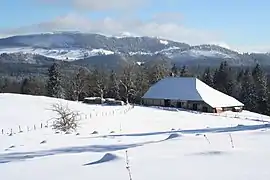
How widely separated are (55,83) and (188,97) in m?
28.7

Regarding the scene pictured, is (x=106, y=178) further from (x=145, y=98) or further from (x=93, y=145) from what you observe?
(x=145, y=98)

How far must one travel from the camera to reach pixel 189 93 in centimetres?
6844

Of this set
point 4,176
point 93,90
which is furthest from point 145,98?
point 4,176

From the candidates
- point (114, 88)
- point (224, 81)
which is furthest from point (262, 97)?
point (114, 88)

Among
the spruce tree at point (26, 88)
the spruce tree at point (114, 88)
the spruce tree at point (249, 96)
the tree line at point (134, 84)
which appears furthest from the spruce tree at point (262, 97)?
the spruce tree at point (26, 88)

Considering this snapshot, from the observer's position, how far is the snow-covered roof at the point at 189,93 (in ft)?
218

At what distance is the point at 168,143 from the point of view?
13.2 m

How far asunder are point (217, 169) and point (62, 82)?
82228 mm

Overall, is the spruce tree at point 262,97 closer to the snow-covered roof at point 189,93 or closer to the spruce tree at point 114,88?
the snow-covered roof at point 189,93

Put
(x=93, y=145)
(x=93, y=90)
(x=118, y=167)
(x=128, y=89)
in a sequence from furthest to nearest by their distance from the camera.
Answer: (x=93, y=90) < (x=128, y=89) < (x=93, y=145) < (x=118, y=167)

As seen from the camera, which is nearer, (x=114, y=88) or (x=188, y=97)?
(x=188, y=97)

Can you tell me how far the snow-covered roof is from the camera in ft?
218

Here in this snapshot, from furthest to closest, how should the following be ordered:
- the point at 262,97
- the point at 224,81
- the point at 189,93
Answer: the point at 224,81, the point at 262,97, the point at 189,93

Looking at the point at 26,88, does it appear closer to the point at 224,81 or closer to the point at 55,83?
the point at 55,83
